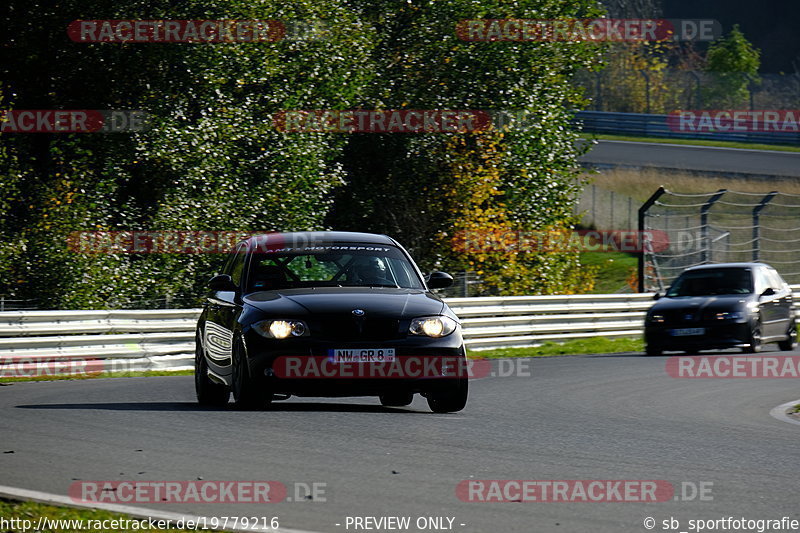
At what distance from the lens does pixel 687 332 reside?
2147cm

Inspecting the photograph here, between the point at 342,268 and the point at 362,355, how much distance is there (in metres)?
1.46

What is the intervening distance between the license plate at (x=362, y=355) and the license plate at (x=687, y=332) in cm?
1189

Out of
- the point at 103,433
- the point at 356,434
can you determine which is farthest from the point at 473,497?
the point at 103,433

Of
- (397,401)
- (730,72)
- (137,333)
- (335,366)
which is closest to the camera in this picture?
(335,366)

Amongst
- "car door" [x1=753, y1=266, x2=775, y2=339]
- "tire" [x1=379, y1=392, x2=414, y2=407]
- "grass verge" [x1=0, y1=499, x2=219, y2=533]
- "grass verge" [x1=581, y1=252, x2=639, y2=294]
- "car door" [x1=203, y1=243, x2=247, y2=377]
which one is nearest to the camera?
"grass verge" [x1=0, y1=499, x2=219, y2=533]

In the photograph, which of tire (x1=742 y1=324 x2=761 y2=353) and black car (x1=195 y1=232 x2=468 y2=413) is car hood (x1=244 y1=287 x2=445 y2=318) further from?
tire (x1=742 y1=324 x2=761 y2=353)

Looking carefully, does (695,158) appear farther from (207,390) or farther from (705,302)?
(207,390)

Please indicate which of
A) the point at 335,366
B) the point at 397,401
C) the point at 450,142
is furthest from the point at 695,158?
the point at 335,366

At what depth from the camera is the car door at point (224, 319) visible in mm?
11391

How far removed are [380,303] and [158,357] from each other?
868 centimetres

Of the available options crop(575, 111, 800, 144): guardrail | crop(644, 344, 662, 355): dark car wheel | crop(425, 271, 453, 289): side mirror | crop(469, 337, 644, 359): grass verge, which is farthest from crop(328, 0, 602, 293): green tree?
crop(575, 111, 800, 144): guardrail

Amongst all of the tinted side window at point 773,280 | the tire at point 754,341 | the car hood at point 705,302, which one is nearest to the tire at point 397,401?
the car hood at point 705,302

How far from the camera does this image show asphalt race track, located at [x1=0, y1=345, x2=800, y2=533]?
6.74m

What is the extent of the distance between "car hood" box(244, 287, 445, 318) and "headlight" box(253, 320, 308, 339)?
0.08 metres
